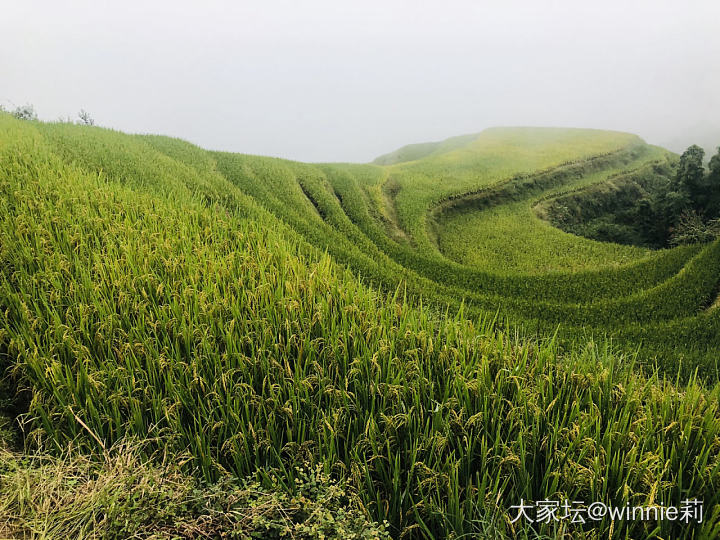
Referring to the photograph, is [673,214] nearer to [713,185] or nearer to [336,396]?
[713,185]

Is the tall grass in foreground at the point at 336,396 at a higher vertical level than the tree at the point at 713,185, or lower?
lower

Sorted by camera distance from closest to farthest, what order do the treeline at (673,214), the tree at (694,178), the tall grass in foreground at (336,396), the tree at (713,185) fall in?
the tall grass in foreground at (336,396)
the treeline at (673,214)
the tree at (713,185)
the tree at (694,178)

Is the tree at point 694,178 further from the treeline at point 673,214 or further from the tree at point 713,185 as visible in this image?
the tree at point 713,185

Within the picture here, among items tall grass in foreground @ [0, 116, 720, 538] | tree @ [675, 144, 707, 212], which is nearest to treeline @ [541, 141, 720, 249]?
tree @ [675, 144, 707, 212]

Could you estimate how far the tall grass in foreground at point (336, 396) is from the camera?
2141 millimetres

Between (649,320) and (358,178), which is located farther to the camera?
(358,178)

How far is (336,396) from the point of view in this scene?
109 inches

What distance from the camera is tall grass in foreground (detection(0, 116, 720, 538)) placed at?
2141 mm

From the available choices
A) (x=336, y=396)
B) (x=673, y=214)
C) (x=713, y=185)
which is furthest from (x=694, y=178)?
(x=336, y=396)

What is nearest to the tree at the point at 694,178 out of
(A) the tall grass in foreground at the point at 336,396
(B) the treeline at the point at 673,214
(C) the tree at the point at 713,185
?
(B) the treeline at the point at 673,214

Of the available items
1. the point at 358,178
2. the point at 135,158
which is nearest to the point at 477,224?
the point at 358,178

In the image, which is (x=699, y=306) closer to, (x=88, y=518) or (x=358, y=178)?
(x=88, y=518)

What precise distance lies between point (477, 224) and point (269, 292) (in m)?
16.8

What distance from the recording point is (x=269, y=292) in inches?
163
